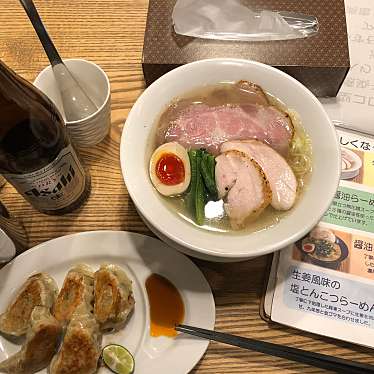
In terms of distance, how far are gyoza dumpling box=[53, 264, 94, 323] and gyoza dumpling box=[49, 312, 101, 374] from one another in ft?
0.12

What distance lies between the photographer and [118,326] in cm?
93

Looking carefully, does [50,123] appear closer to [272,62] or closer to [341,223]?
[272,62]

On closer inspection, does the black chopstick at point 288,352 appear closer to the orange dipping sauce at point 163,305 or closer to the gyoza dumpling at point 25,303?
the orange dipping sauce at point 163,305

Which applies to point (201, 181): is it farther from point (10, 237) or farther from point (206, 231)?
point (10, 237)

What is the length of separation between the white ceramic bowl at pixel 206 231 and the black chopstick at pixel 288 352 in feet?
0.48

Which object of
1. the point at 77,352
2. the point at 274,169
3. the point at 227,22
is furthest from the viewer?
the point at 227,22

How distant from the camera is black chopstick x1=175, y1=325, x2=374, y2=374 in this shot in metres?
0.87

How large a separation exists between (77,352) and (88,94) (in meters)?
0.60

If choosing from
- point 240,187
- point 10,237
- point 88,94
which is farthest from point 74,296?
point 88,94

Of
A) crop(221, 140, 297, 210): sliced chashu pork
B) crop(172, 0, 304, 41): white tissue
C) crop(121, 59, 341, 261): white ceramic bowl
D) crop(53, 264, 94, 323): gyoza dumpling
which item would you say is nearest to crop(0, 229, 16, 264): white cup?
crop(53, 264, 94, 323): gyoza dumpling

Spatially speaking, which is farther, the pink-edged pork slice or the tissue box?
the tissue box

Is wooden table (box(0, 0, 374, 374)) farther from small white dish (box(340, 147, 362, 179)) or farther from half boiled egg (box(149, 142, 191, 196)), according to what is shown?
small white dish (box(340, 147, 362, 179))

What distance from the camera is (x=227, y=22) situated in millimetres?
1199

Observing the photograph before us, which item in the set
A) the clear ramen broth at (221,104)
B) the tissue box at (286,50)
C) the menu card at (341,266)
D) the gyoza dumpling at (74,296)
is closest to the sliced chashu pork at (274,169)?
the clear ramen broth at (221,104)
